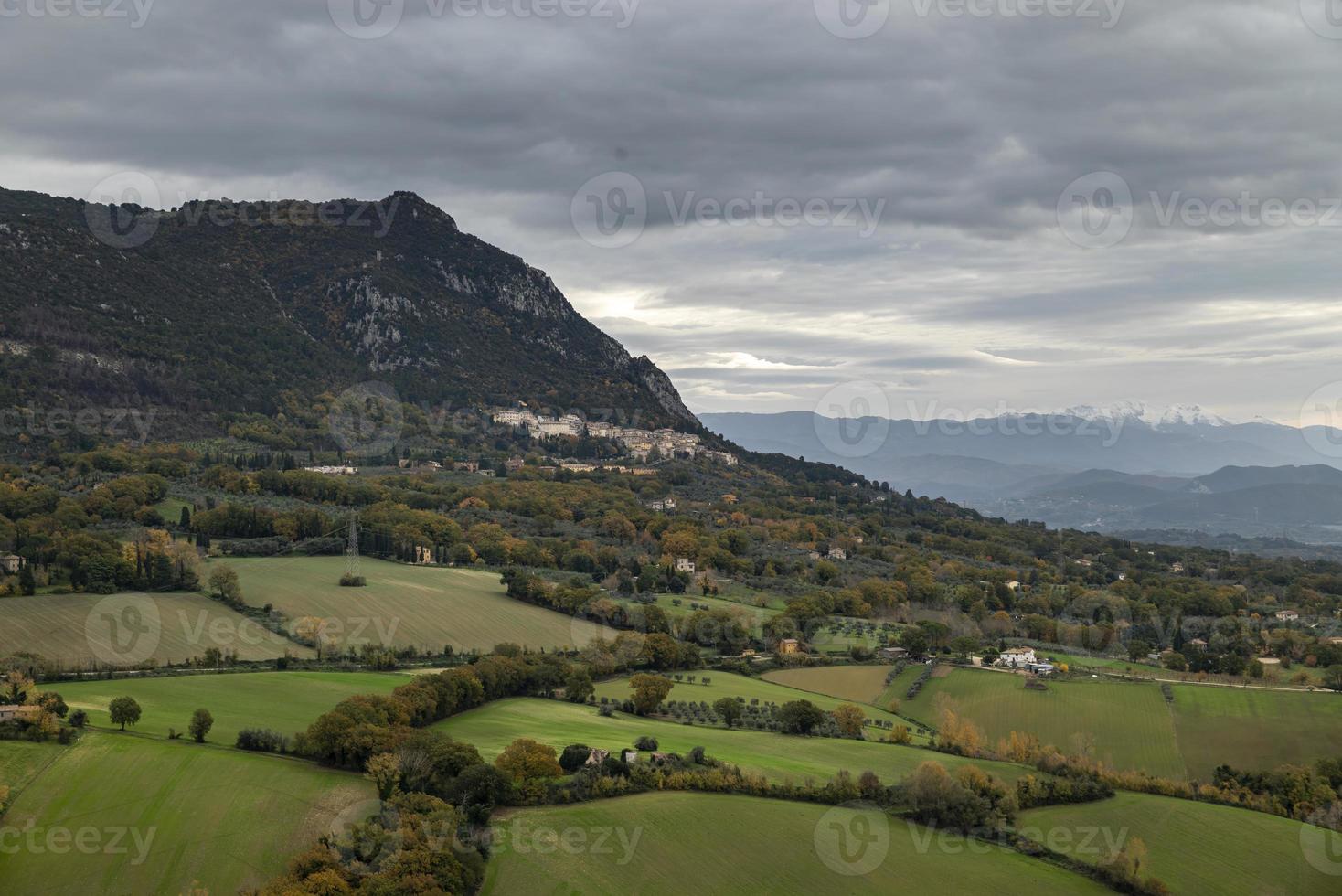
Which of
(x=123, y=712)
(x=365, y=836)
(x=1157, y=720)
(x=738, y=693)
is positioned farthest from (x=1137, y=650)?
(x=123, y=712)

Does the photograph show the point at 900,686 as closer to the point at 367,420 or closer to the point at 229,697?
the point at 229,697

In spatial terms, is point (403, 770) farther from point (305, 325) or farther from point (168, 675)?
point (305, 325)

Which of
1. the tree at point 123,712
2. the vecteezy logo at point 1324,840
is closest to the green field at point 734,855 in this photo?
the vecteezy logo at point 1324,840

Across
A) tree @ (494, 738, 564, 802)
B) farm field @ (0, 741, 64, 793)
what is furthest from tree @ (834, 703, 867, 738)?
farm field @ (0, 741, 64, 793)

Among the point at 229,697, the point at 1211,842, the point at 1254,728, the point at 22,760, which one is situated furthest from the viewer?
the point at 1254,728

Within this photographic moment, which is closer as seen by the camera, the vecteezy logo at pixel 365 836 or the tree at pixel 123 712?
the vecteezy logo at pixel 365 836

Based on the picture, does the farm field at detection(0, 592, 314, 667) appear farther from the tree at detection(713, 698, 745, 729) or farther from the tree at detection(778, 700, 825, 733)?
the tree at detection(778, 700, 825, 733)

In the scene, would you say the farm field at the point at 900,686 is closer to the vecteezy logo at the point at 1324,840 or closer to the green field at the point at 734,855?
the vecteezy logo at the point at 1324,840
